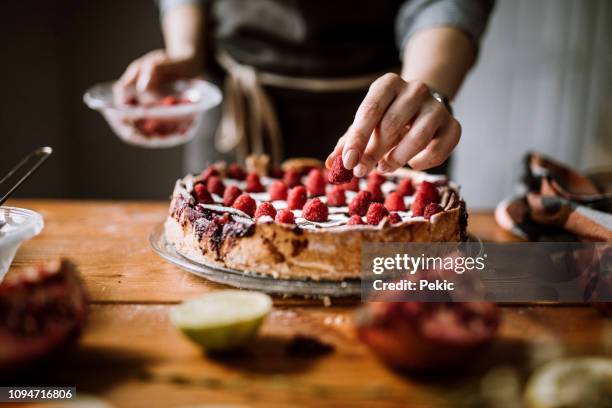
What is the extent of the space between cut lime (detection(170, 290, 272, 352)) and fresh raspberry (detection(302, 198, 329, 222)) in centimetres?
40

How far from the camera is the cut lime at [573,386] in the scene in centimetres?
81

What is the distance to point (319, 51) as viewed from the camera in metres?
2.18

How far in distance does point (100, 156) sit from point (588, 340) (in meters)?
3.51

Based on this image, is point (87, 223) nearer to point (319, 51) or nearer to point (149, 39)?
point (319, 51)

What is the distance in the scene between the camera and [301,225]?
4.45 ft

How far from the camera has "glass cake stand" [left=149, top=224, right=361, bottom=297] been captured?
1.17 metres

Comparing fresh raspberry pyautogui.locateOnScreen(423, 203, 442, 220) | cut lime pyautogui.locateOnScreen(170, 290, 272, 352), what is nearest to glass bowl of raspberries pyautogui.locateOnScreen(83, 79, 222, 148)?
fresh raspberry pyautogui.locateOnScreen(423, 203, 442, 220)

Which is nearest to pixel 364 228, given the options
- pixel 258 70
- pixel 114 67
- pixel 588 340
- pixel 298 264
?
pixel 298 264

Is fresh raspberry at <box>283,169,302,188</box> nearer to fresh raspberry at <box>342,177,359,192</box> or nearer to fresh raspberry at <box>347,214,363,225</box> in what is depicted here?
fresh raspberry at <box>342,177,359,192</box>

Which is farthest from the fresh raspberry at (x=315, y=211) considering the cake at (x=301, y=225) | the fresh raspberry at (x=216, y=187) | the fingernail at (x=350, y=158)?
the fresh raspberry at (x=216, y=187)

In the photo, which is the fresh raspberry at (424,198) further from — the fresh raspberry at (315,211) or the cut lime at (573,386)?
the cut lime at (573,386)

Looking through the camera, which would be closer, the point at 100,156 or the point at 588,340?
the point at 588,340

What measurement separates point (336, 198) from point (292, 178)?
0.28 meters

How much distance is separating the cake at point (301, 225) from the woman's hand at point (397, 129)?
0.13m
